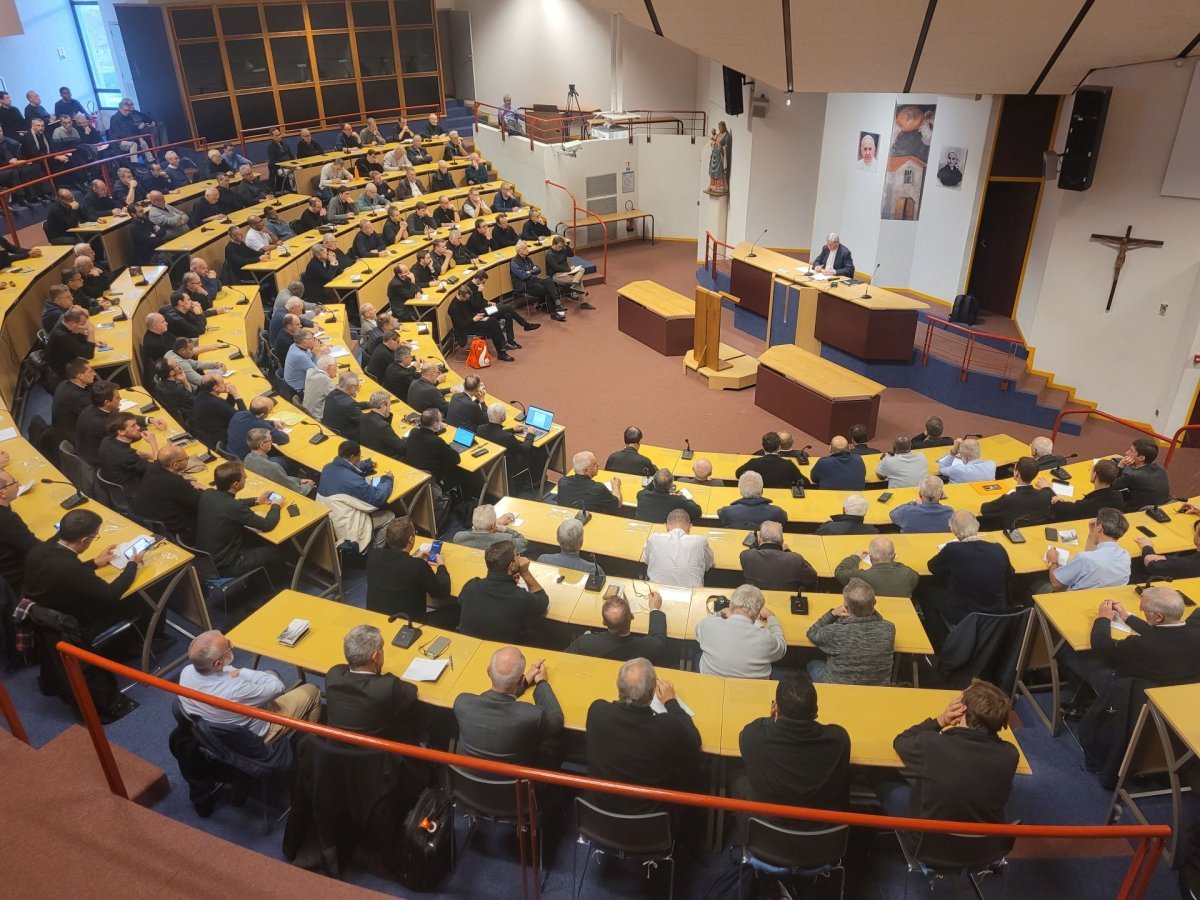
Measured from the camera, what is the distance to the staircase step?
3820 mm

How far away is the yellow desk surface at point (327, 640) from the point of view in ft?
15.6

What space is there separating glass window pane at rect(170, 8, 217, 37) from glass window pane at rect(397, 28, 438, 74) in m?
4.10

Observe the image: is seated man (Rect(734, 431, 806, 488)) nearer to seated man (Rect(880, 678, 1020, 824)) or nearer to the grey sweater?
the grey sweater

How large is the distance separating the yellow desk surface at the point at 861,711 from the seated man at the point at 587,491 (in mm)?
2654

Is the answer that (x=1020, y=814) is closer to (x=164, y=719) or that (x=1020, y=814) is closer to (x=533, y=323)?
(x=164, y=719)

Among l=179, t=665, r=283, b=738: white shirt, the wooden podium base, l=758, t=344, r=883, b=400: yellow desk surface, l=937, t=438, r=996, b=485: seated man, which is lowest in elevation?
the wooden podium base

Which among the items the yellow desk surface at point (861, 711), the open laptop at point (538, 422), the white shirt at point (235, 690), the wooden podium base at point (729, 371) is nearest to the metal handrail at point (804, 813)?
the white shirt at point (235, 690)

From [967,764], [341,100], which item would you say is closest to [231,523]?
[967,764]

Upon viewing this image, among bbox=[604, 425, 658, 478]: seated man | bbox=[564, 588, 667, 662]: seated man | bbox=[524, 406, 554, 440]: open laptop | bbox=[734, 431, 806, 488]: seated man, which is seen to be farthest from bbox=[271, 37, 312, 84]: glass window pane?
bbox=[564, 588, 667, 662]: seated man

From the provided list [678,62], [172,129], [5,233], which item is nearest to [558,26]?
[678,62]

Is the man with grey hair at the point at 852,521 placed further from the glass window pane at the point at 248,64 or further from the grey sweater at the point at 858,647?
the glass window pane at the point at 248,64

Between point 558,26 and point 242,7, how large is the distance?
6.67 metres

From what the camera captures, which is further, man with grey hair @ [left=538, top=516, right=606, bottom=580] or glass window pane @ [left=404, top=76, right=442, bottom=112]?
glass window pane @ [left=404, top=76, right=442, bottom=112]

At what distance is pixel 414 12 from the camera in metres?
19.4
